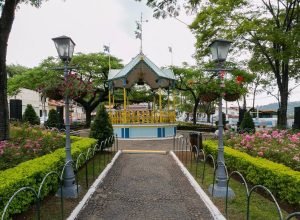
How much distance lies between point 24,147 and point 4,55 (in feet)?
12.7

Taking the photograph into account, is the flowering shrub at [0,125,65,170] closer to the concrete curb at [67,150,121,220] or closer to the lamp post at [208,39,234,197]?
the concrete curb at [67,150,121,220]

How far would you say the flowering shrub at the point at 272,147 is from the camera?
327 inches

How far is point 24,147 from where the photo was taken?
9.95 m

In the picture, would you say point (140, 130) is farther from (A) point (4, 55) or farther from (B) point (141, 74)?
(A) point (4, 55)

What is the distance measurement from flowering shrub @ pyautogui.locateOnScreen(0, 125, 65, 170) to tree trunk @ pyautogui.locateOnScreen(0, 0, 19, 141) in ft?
1.83

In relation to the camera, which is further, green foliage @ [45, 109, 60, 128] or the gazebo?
green foliage @ [45, 109, 60, 128]

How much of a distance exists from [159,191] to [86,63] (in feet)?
86.6

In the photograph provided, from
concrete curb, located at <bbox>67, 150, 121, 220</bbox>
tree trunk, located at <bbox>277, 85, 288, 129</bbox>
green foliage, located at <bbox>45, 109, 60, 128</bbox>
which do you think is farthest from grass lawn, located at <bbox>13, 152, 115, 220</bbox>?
green foliage, located at <bbox>45, 109, 60, 128</bbox>

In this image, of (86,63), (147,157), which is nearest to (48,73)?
(86,63)

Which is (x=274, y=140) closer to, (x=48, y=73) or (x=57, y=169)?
(x=57, y=169)

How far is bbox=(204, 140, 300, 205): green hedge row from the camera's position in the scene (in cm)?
629

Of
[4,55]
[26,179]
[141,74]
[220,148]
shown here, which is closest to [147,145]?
[141,74]

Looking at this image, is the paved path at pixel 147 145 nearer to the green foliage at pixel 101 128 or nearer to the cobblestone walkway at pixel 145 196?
the green foliage at pixel 101 128

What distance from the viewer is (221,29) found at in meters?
21.3
